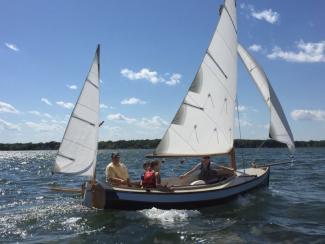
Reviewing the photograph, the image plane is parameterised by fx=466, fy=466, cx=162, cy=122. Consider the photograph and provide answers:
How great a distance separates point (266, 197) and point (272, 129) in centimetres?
290

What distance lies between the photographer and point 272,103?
799 inches

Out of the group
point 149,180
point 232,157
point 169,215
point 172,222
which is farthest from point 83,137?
point 232,157

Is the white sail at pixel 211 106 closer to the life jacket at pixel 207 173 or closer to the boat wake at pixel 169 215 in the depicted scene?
the life jacket at pixel 207 173

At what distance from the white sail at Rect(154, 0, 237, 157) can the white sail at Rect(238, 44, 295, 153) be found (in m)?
1.71

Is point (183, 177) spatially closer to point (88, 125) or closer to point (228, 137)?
point (228, 137)

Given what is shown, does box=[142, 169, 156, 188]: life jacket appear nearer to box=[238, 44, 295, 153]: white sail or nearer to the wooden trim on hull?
the wooden trim on hull

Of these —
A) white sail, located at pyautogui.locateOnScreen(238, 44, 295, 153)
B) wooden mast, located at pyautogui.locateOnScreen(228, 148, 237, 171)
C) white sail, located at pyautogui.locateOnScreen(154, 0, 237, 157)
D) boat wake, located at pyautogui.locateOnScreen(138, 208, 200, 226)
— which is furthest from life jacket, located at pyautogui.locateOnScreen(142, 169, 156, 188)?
white sail, located at pyautogui.locateOnScreen(238, 44, 295, 153)

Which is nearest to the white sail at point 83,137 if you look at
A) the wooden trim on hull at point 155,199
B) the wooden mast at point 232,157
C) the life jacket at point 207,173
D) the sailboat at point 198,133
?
the sailboat at point 198,133

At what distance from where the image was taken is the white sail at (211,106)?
18.1 meters

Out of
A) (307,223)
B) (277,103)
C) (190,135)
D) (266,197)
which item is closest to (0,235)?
(190,135)

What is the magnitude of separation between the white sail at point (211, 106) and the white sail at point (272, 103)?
171cm

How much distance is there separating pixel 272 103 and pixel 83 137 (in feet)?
28.7

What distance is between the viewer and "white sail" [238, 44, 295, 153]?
65.7ft

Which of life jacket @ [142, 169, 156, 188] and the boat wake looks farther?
life jacket @ [142, 169, 156, 188]
